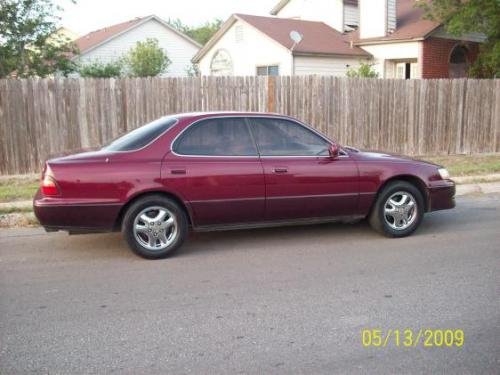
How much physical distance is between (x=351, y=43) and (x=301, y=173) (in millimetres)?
17595

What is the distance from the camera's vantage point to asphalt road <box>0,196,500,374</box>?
3.86 m

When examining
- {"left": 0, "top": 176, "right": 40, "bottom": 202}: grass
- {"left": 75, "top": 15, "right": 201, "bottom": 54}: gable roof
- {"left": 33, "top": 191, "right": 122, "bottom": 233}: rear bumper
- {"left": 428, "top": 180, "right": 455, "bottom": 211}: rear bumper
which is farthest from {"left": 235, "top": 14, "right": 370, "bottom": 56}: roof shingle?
{"left": 33, "top": 191, "right": 122, "bottom": 233}: rear bumper

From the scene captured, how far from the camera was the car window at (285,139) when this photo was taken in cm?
668

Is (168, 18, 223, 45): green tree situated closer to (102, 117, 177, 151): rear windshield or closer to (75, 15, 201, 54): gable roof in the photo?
(75, 15, 201, 54): gable roof

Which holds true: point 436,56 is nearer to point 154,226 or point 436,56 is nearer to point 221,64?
point 221,64

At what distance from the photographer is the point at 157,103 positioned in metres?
11.9

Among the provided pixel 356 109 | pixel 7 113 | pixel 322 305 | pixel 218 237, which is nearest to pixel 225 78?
pixel 356 109

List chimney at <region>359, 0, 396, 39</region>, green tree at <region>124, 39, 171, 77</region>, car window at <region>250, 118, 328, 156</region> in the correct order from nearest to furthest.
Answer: car window at <region>250, 118, 328, 156</region> → chimney at <region>359, 0, 396, 39</region> → green tree at <region>124, 39, 171, 77</region>

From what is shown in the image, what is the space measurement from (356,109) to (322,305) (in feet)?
31.2

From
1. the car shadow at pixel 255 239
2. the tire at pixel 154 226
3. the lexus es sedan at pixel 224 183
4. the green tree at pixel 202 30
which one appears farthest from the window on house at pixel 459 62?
the green tree at pixel 202 30

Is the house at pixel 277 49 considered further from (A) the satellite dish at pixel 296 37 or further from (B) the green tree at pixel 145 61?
(B) the green tree at pixel 145 61

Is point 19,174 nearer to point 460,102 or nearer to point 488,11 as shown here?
point 460,102

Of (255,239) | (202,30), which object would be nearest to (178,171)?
(255,239)

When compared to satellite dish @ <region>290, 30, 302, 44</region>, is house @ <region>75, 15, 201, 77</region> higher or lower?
higher
